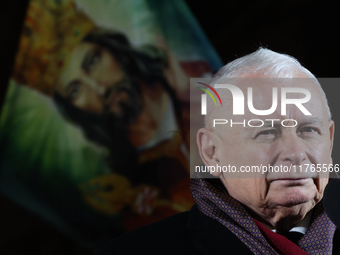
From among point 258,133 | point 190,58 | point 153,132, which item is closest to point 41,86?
point 153,132

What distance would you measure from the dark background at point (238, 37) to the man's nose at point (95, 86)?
1.64 ft

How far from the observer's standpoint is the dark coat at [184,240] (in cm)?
105

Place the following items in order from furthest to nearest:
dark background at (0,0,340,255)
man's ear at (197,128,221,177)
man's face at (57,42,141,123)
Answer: man's face at (57,42,141,123), dark background at (0,0,340,255), man's ear at (197,128,221,177)

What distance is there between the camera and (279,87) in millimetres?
1029

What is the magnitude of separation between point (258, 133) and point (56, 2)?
1811 mm

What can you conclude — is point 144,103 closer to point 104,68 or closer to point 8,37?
point 104,68

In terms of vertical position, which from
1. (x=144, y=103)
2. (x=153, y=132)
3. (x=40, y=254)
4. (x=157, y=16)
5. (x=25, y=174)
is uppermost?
(x=157, y=16)

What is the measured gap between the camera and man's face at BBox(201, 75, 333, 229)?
39.1 inches

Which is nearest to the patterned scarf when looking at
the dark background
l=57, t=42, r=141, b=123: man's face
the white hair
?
the white hair

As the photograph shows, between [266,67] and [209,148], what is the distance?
31 cm

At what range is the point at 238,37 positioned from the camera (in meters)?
2.30

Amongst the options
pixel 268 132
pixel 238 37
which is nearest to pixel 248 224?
pixel 268 132

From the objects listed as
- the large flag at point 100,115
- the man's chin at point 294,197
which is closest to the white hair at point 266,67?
the man's chin at point 294,197
